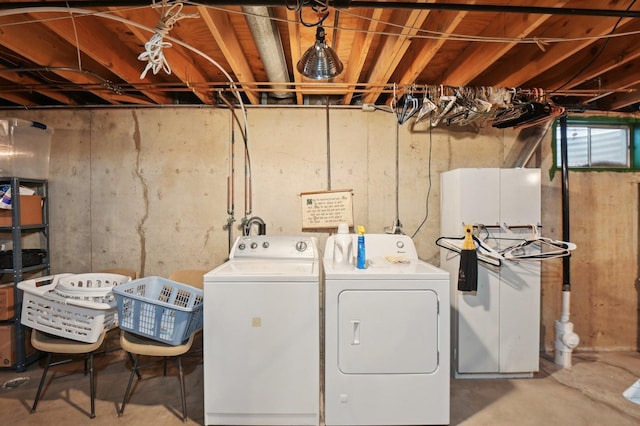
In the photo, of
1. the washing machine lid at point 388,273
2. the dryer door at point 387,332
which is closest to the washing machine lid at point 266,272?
the washing machine lid at point 388,273

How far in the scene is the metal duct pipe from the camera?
1.68 meters

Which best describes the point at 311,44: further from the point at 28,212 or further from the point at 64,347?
the point at 28,212

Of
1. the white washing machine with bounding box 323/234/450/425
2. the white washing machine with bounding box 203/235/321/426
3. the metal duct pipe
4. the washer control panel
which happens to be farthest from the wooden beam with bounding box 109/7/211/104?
the white washing machine with bounding box 323/234/450/425

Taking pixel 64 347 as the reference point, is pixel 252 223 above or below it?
above

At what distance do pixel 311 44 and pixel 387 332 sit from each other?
195cm

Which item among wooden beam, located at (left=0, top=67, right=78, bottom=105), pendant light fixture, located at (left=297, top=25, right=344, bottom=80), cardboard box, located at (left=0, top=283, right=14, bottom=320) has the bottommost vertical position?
cardboard box, located at (left=0, top=283, right=14, bottom=320)

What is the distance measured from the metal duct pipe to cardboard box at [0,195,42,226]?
2330mm

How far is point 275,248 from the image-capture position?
2.52m

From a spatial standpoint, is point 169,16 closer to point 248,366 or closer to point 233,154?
point 233,154

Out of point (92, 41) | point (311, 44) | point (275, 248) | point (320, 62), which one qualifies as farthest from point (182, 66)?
A: point (275, 248)

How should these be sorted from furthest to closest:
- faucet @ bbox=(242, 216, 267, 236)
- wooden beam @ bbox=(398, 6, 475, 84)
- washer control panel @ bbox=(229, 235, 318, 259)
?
faucet @ bbox=(242, 216, 267, 236) → washer control panel @ bbox=(229, 235, 318, 259) → wooden beam @ bbox=(398, 6, 475, 84)

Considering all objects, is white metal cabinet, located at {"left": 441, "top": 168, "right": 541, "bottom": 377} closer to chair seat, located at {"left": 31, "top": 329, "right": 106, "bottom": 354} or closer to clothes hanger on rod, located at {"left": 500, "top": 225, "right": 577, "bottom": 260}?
clothes hanger on rod, located at {"left": 500, "top": 225, "right": 577, "bottom": 260}

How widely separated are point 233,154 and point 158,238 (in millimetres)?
1057

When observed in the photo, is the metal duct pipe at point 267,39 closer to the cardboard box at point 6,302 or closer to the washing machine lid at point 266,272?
the washing machine lid at point 266,272
